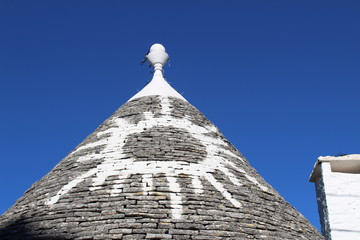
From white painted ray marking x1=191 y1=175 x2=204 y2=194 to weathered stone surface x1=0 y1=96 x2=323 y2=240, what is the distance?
0.02 meters

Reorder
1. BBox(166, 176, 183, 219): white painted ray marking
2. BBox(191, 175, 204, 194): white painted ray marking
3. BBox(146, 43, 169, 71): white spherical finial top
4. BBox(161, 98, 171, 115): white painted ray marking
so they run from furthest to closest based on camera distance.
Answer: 1. BBox(146, 43, 169, 71): white spherical finial top
2. BBox(161, 98, 171, 115): white painted ray marking
3. BBox(191, 175, 204, 194): white painted ray marking
4. BBox(166, 176, 183, 219): white painted ray marking

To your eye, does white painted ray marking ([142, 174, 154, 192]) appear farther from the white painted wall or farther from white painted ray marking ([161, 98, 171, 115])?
the white painted wall

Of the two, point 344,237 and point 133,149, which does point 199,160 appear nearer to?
point 133,149

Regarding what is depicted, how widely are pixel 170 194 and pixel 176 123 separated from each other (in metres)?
2.22

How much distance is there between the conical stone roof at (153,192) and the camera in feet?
19.0

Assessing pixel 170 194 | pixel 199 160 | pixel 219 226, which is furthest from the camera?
pixel 199 160

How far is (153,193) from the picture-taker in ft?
20.4

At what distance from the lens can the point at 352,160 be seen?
873 cm

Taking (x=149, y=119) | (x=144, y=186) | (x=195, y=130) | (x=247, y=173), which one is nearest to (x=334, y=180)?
(x=247, y=173)

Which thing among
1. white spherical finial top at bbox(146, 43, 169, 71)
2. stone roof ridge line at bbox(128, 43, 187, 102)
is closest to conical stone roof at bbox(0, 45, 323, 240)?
stone roof ridge line at bbox(128, 43, 187, 102)

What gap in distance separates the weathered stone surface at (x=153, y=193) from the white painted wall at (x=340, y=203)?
1.08 metres

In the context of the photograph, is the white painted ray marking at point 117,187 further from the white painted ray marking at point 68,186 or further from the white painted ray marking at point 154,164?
→ the white painted ray marking at point 68,186

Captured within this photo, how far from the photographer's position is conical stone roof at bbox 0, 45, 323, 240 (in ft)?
19.0

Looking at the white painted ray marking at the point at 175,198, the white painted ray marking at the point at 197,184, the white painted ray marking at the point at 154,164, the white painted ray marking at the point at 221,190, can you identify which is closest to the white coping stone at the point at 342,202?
the white painted ray marking at the point at 154,164
